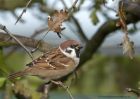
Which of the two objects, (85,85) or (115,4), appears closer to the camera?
(115,4)

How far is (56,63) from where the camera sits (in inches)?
98.2

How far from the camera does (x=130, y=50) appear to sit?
2080 mm

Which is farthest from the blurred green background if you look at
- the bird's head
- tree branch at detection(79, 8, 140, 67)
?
the bird's head

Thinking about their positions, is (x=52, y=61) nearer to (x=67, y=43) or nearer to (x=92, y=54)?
(x=67, y=43)

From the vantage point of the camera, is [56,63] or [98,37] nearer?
[56,63]

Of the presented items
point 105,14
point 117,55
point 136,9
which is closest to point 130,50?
point 136,9

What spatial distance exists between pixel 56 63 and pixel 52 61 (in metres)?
0.04

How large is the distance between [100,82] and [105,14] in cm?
135

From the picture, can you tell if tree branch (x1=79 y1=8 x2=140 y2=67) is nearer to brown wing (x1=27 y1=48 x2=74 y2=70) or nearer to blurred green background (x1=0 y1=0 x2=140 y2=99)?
blurred green background (x1=0 y1=0 x2=140 y2=99)

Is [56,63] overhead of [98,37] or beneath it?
overhead

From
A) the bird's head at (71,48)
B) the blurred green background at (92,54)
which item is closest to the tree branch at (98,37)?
the blurred green background at (92,54)

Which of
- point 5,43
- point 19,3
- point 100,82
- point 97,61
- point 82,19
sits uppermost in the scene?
point 5,43

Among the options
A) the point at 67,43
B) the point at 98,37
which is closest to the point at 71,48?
the point at 67,43

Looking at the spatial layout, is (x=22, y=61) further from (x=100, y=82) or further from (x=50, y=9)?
(x=50, y=9)
